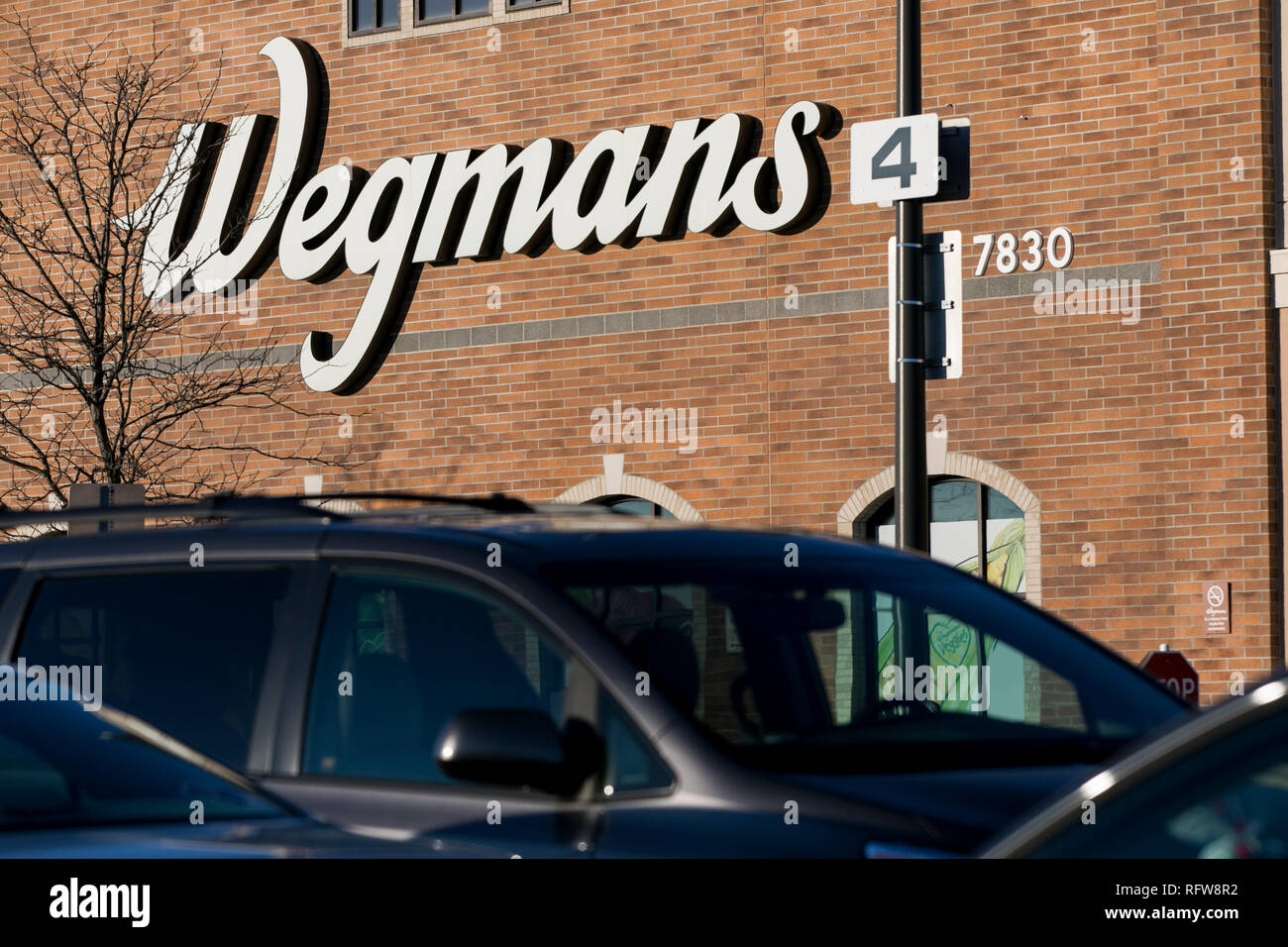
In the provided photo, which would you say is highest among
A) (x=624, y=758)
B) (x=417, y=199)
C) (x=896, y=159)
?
(x=417, y=199)

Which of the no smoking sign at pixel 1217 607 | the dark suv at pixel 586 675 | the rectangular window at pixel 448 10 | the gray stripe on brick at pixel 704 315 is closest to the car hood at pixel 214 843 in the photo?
the dark suv at pixel 586 675

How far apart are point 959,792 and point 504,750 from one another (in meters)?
1.00

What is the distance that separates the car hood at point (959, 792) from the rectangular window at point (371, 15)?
18.8m

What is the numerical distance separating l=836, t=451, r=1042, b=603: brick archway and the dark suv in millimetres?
12482

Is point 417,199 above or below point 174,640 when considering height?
above

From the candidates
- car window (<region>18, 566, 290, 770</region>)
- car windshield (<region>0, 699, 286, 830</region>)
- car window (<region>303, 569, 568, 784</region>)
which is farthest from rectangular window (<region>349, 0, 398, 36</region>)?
car windshield (<region>0, 699, 286, 830</region>)

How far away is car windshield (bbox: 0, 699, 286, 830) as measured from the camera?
3.99 metres

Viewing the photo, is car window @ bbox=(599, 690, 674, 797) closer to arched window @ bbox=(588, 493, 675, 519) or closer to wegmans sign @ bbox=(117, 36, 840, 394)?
wegmans sign @ bbox=(117, 36, 840, 394)

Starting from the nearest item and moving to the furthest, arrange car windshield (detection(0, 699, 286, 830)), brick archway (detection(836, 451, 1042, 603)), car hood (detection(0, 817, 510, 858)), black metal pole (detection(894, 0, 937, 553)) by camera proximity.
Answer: car hood (detection(0, 817, 510, 858)) < car windshield (detection(0, 699, 286, 830)) < black metal pole (detection(894, 0, 937, 553)) < brick archway (detection(836, 451, 1042, 603))

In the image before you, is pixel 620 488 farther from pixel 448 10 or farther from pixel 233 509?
pixel 233 509

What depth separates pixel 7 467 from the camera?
77.6 ft

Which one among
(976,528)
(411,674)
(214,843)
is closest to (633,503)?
(976,528)

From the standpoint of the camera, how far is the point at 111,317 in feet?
70.3

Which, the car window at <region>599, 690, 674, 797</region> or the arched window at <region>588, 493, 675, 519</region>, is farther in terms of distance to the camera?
the arched window at <region>588, 493, 675, 519</region>
